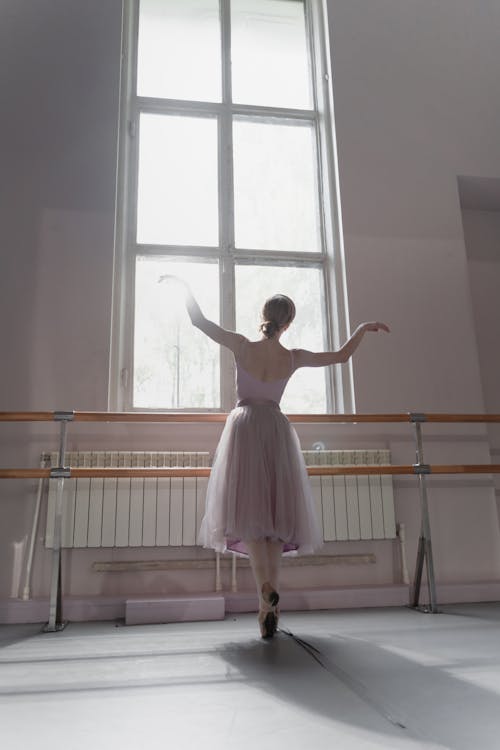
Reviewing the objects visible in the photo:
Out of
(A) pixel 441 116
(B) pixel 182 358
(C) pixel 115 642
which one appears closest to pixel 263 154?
(A) pixel 441 116

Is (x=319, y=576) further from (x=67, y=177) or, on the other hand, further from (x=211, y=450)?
(x=67, y=177)

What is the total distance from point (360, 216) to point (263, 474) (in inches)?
84.1

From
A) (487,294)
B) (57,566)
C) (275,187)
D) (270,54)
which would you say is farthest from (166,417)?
(270,54)

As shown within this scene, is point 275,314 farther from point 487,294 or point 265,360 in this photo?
point 487,294

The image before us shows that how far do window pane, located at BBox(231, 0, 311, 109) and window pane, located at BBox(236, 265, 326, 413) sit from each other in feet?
4.26

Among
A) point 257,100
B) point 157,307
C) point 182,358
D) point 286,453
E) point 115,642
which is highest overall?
point 257,100

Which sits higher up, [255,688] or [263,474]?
[263,474]

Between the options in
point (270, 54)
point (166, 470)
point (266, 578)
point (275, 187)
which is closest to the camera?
point (266, 578)

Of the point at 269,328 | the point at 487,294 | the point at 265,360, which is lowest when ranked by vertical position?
the point at 265,360

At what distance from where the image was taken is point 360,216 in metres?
3.58

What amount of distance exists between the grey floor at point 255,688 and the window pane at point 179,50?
3430 mm

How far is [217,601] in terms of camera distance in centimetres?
258

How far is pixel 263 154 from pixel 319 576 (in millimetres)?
2769

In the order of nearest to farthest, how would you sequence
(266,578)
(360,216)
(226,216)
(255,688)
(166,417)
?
(255,688) → (266,578) → (166,417) → (360,216) → (226,216)
